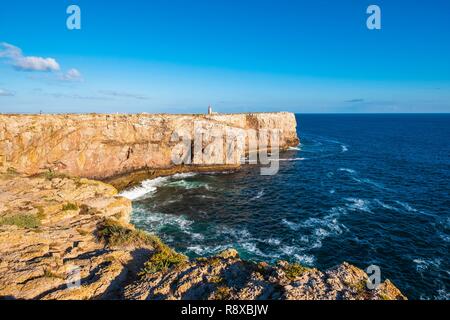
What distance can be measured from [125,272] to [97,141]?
49.6 meters

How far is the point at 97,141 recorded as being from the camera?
60.3 meters

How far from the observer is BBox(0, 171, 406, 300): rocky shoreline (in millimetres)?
13750

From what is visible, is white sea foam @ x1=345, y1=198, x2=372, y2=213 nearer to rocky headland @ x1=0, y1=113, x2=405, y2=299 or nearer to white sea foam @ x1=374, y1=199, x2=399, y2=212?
white sea foam @ x1=374, y1=199, x2=399, y2=212

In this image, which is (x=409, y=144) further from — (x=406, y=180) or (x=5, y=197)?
(x=5, y=197)

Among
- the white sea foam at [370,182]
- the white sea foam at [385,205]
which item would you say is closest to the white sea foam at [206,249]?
the white sea foam at [385,205]

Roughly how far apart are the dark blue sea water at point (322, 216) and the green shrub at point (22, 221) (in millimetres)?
15119

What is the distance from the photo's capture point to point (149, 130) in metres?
68.3

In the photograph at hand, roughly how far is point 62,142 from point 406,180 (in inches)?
2932

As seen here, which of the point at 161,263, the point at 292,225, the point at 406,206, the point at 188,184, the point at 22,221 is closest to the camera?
the point at 161,263

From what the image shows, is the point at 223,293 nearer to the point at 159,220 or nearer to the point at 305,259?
the point at 305,259

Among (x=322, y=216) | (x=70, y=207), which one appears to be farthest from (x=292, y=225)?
(x=70, y=207)

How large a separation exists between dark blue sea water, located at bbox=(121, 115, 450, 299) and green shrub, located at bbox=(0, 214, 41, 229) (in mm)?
15119

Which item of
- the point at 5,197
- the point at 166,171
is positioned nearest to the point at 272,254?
the point at 5,197

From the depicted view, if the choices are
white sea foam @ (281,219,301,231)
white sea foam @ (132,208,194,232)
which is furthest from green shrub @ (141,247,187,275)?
white sea foam @ (281,219,301,231)
